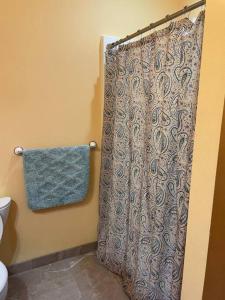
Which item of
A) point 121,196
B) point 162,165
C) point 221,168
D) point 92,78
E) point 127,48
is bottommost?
point 121,196

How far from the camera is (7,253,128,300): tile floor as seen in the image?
1.71 meters

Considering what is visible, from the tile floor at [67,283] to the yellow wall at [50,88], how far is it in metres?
0.14

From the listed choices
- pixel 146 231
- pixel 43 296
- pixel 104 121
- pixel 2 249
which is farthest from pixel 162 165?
pixel 2 249

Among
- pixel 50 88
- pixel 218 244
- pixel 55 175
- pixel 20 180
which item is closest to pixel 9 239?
pixel 20 180

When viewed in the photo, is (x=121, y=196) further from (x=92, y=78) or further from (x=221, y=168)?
(x=221, y=168)

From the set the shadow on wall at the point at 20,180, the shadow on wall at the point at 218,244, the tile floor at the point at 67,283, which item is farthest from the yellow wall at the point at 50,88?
the shadow on wall at the point at 218,244

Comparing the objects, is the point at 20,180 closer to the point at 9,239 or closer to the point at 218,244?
the point at 9,239

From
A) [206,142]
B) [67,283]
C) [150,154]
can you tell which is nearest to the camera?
[206,142]

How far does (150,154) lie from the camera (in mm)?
1436

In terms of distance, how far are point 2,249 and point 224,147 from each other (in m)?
1.74

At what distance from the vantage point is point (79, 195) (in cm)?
195

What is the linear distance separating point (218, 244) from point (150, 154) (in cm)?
68

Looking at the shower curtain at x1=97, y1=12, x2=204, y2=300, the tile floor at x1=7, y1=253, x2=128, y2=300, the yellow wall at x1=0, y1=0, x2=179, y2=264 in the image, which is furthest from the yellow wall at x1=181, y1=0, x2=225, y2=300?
the yellow wall at x1=0, y1=0, x2=179, y2=264

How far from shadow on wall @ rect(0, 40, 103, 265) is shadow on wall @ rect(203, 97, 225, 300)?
1.31m
